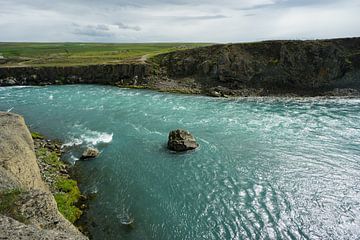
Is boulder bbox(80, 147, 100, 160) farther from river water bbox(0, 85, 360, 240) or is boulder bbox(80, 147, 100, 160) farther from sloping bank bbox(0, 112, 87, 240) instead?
sloping bank bbox(0, 112, 87, 240)

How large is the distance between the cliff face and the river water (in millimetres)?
12685

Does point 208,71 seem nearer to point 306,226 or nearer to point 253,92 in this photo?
point 253,92

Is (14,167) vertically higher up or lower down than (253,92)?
higher up

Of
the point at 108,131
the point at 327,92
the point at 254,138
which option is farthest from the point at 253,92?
the point at 108,131

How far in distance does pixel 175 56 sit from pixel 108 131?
47.9m

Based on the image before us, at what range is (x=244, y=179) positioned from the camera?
29.8 meters

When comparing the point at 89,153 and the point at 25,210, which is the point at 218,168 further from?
the point at 25,210

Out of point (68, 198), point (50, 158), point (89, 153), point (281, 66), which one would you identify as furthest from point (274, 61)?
point (68, 198)

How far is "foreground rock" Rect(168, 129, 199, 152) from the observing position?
37.1 m

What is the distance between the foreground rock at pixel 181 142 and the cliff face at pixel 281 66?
38.8 m

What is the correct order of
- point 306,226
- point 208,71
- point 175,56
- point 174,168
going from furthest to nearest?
point 175,56
point 208,71
point 174,168
point 306,226

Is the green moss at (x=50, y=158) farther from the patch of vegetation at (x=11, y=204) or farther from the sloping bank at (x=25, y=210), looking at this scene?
the patch of vegetation at (x=11, y=204)

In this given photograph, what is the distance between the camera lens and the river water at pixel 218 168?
23.3 metres

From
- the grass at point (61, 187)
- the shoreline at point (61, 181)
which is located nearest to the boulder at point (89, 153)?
the shoreline at point (61, 181)
